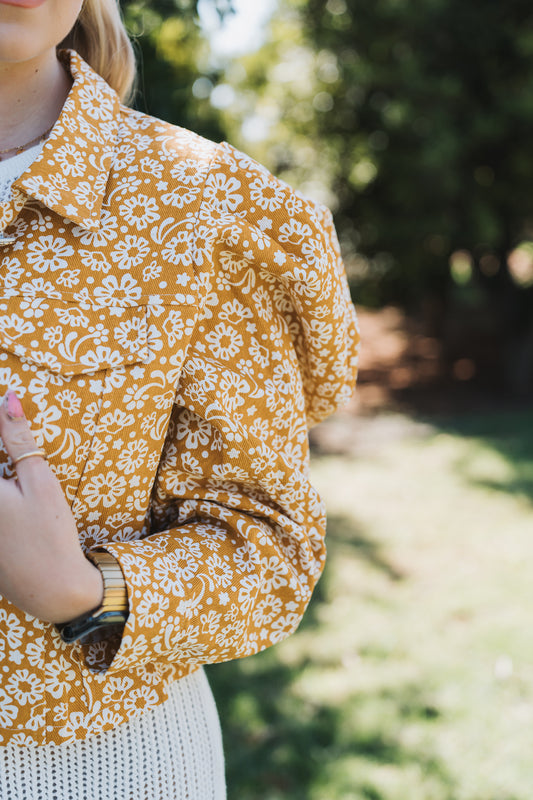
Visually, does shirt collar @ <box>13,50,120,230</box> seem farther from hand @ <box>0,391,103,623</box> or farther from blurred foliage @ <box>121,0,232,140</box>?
blurred foliage @ <box>121,0,232,140</box>

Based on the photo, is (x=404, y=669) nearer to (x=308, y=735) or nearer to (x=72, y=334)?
(x=308, y=735)

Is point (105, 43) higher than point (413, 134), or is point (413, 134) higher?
point (105, 43)

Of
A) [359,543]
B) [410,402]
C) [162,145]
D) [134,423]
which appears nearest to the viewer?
[134,423]

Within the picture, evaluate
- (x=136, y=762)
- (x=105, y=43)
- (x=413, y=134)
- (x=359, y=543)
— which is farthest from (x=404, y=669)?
(x=413, y=134)

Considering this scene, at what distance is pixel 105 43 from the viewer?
1.38m

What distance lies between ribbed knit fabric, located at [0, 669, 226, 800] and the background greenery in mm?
1416

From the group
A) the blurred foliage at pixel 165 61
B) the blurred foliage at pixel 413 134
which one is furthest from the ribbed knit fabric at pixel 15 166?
the blurred foliage at pixel 413 134

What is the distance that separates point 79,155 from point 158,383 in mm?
352

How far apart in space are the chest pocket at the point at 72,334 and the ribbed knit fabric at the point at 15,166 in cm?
20

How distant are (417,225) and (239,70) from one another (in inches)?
118

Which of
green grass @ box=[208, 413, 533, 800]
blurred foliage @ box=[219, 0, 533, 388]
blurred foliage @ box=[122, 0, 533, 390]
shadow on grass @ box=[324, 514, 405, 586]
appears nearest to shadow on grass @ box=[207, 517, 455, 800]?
green grass @ box=[208, 413, 533, 800]

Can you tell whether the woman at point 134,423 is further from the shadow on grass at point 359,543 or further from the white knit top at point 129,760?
the shadow on grass at point 359,543

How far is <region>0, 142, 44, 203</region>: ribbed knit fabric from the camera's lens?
3.73ft

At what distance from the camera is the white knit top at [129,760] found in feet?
3.66
